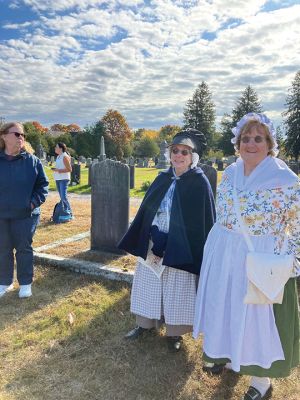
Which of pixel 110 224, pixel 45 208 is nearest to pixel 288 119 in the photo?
pixel 45 208

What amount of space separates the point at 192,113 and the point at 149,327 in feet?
211

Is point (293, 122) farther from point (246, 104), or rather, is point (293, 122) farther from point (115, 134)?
point (115, 134)

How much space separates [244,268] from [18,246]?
3.05 m

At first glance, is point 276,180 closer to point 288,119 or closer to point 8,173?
point 8,173

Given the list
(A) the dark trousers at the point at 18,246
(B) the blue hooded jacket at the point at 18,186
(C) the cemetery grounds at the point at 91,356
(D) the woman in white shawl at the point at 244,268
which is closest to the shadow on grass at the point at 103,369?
(C) the cemetery grounds at the point at 91,356

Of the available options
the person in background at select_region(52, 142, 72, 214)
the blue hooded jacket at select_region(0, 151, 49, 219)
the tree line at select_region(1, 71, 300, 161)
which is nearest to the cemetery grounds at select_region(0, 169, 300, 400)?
the blue hooded jacket at select_region(0, 151, 49, 219)

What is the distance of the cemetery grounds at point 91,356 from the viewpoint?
3.19m

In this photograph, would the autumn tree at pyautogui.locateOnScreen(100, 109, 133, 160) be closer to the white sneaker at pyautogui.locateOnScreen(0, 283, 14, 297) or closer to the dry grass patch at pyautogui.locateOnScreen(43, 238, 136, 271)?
the dry grass patch at pyautogui.locateOnScreen(43, 238, 136, 271)

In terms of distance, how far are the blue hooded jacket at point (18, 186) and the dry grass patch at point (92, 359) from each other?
1.15 m

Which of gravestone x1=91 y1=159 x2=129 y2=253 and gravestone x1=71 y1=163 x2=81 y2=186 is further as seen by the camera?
gravestone x1=71 y1=163 x2=81 y2=186

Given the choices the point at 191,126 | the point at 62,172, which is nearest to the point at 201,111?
the point at 191,126

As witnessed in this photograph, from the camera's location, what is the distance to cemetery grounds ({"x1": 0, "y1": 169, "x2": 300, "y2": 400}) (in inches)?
125

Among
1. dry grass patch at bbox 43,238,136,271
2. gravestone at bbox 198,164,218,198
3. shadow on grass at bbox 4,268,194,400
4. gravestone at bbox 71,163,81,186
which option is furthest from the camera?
gravestone at bbox 71,163,81,186

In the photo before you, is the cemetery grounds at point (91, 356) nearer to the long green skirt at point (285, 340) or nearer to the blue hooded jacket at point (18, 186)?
the long green skirt at point (285, 340)
